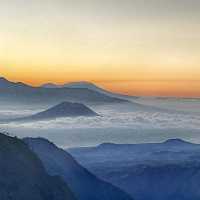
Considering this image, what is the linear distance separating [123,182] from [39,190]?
165 feet

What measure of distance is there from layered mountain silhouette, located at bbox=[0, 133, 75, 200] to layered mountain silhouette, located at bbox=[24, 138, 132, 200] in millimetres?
9679

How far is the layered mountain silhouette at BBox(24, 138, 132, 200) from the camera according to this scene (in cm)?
7462

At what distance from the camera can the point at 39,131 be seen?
88312mm

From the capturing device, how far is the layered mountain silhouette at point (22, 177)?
51219 mm

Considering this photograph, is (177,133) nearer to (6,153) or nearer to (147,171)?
(147,171)

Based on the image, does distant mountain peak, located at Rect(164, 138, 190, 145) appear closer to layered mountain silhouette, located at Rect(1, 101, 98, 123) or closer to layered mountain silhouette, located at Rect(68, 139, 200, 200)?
layered mountain silhouette, located at Rect(68, 139, 200, 200)

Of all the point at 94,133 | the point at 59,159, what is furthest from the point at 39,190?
the point at 94,133

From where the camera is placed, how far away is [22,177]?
53.5m

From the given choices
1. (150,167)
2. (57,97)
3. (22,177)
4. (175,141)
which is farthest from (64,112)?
(22,177)

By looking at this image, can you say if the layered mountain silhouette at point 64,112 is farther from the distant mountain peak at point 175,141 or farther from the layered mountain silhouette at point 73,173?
the distant mountain peak at point 175,141

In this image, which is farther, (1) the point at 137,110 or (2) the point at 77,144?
(1) the point at 137,110

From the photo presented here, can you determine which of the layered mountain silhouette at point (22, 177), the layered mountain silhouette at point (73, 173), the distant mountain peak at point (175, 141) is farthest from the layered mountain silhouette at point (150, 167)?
the layered mountain silhouette at point (22, 177)

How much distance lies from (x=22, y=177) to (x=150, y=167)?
215 ft

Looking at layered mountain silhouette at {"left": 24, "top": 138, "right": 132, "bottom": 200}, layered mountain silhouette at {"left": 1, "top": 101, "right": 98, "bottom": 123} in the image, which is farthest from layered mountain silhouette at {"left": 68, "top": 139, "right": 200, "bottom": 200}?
layered mountain silhouette at {"left": 1, "top": 101, "right": 98, "bottom": 123}
